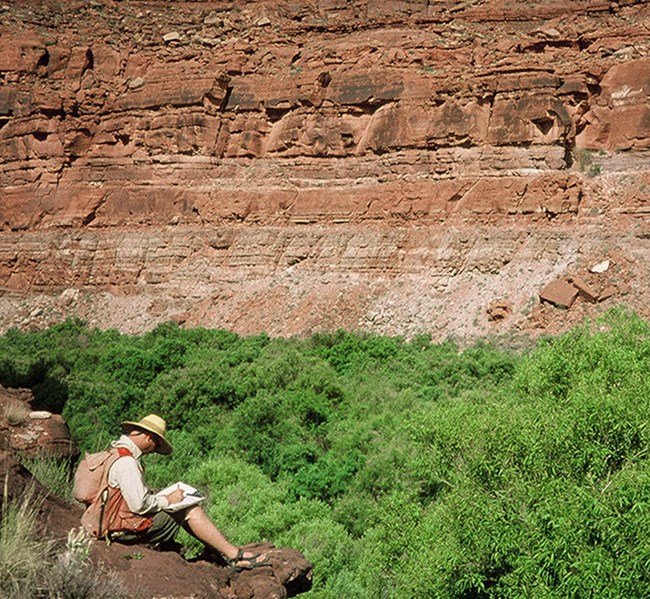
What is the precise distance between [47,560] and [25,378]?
20.7m

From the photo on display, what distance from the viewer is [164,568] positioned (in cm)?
698

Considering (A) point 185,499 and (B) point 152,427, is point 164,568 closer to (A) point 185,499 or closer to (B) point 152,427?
(A) point 185,499

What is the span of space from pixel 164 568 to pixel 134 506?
1.64ft

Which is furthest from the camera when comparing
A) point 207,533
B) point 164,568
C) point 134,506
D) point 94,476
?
point 207,533

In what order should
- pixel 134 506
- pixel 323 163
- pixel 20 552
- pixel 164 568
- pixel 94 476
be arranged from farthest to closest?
pixel 323 163
pixel 94 476
pixel 134 506
pixel 164 568
pixel 20 552

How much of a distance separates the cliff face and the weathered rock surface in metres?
23.2

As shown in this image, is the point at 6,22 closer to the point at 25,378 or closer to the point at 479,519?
the point at 25,378

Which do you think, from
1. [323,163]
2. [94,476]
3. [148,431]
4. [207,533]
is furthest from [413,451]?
[323,163]

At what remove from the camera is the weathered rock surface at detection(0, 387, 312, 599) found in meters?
6.67

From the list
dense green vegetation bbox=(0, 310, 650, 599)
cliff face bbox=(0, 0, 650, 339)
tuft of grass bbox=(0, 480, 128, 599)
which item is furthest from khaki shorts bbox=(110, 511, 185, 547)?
cliff face bbox=(0, 0, 650, 339)

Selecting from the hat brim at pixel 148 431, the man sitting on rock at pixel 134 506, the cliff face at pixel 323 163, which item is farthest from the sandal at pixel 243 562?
the cliff face at pixel 323 163

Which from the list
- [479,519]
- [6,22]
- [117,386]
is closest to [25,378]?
[117,386]

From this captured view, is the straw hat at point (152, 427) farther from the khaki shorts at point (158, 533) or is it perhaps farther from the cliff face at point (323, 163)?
the cliff face at point (323, 163)

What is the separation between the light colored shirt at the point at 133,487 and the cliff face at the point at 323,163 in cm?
2390
